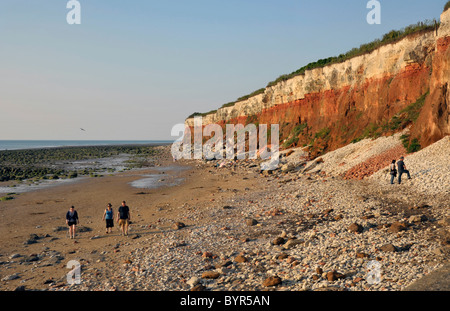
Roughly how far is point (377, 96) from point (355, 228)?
943 inches

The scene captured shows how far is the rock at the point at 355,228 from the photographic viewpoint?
11995 millimetres

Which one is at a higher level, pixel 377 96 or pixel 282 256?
pixel 377 96

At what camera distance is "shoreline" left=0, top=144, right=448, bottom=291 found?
916cm

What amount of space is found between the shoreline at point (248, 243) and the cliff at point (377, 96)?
8.86 metres

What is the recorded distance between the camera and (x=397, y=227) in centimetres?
1154

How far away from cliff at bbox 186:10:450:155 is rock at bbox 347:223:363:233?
14.0 meters

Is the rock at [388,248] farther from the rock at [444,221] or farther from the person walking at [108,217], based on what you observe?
the person walking at [108,217]

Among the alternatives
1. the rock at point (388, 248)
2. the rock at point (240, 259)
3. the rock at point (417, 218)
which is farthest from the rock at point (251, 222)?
the rock at point (417, 218)

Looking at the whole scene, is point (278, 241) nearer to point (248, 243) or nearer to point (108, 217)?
point (248, 243)

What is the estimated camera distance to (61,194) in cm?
2677

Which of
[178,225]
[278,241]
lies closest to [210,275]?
[278,241]

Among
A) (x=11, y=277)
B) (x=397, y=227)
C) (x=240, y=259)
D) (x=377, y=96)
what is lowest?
(x=11, y=277)
